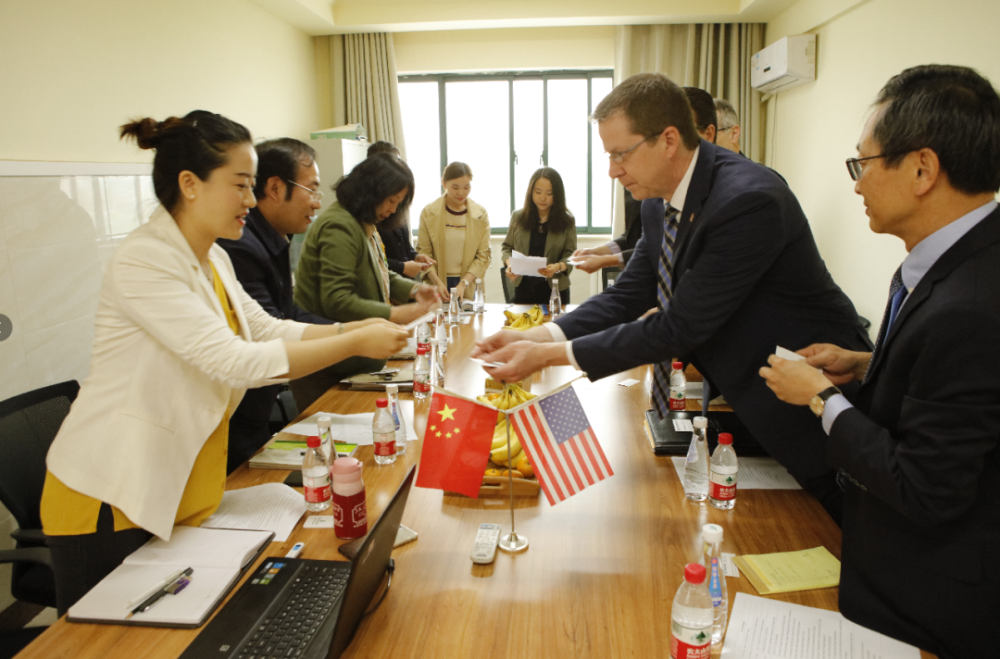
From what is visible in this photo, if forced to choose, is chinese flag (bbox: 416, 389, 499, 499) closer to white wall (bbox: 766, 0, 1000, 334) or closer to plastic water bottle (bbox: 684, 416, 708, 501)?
plastic water bottle (bbox: 684, 416, 708, 501)

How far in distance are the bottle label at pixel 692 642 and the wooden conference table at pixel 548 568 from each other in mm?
111

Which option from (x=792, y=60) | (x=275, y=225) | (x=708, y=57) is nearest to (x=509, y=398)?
(x=275, y=225)

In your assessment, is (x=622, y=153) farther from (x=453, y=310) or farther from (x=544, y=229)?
(x=544, y=229)

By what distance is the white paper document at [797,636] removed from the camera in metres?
1.19

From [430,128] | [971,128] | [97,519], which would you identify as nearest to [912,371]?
[971,128]

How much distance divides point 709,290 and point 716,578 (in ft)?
2.58

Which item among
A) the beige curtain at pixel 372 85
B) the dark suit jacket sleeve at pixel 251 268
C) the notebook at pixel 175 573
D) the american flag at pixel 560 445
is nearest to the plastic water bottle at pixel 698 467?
the american flag at pixel 560 445

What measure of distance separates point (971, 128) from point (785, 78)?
16.0 ft

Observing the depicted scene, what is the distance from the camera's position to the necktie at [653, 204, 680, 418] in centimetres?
206

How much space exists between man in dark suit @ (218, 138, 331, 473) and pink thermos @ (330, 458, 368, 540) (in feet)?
3.11

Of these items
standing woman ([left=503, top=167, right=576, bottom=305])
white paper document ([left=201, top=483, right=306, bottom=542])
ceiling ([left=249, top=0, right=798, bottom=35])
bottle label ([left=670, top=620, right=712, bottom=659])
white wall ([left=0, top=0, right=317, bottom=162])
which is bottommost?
white paper document ([left=201, top=483, right=306, bottom=542])

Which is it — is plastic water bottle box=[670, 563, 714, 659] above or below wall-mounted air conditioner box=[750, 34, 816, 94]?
below

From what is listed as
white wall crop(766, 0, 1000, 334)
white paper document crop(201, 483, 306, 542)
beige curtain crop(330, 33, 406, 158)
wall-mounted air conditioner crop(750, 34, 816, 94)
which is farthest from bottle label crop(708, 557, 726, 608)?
beige curtain crop(330, 33, 406, 158)

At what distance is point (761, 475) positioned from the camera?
1.89 m
